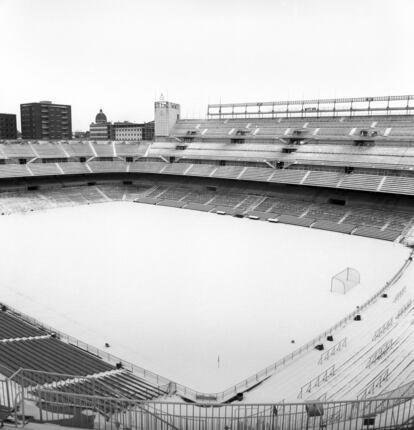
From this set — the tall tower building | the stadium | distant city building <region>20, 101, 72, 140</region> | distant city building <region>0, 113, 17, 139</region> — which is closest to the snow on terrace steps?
the stadium

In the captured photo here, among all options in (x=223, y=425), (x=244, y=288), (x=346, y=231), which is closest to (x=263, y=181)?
(x=346, y=231)

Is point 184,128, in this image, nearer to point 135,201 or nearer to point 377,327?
point 135,201

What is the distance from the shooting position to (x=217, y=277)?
74.3 ft

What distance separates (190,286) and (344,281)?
7667 mm

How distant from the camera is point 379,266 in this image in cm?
2491

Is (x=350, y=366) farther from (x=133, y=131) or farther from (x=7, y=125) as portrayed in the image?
(x=133, y=131)

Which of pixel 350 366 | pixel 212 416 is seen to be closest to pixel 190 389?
pixel 212 416

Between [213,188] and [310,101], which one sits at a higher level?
[310,101]

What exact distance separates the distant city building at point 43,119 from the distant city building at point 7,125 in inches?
207

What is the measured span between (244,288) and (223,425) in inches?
424

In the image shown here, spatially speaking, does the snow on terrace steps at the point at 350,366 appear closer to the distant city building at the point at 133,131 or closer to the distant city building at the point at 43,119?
the distant city building at the point at 43,119

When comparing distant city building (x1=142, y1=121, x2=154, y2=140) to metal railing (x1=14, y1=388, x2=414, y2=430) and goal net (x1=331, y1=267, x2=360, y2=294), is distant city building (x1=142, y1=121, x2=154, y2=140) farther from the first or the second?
metal railing (x1=14, y1=388, x2=414, y2=430)

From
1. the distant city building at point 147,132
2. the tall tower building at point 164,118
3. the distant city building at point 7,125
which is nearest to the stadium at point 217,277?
the tall tower building at point 164,118

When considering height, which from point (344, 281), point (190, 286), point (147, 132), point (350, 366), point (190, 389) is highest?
Result: point (147, 132)
